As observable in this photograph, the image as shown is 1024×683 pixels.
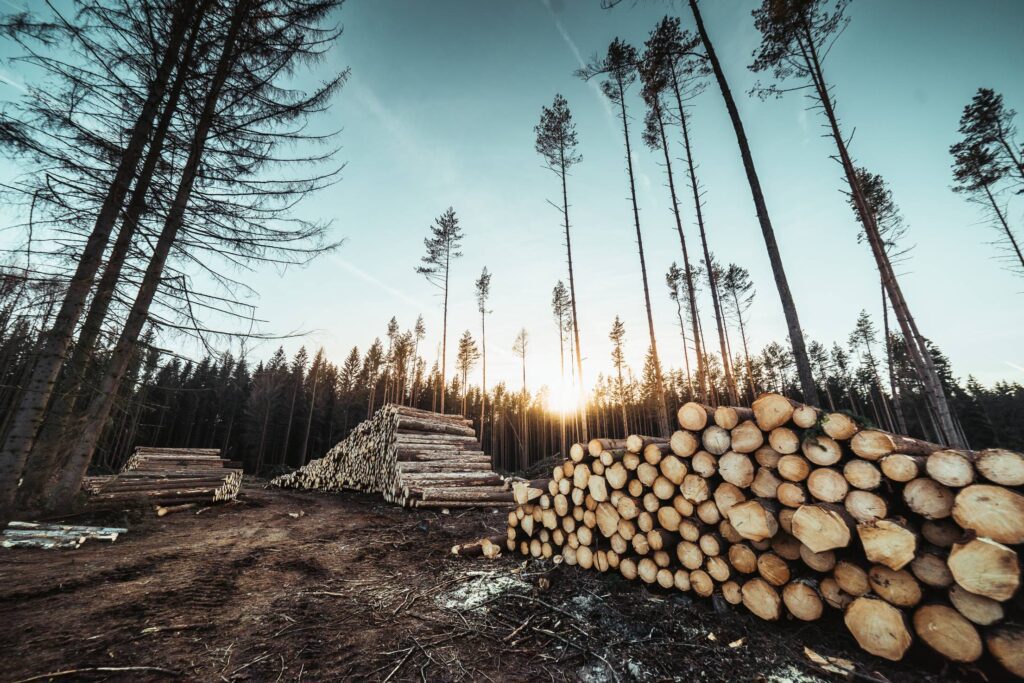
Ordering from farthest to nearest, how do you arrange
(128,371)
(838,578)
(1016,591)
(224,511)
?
1. (224,511)
2. (128,371)
3. (838,578)
4. (1016,591)

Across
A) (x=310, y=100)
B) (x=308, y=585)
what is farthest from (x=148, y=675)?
(x=310, y=100)

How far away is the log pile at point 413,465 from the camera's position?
29.6ft

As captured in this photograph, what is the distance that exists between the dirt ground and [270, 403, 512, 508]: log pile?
13.5ft

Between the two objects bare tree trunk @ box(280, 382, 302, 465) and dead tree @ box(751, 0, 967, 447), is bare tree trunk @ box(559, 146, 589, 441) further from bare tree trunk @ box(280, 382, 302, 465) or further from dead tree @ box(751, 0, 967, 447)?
bare tree trunk @ box(280, 382, 302, 465)

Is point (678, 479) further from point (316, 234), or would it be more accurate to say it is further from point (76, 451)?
point (76, 451)

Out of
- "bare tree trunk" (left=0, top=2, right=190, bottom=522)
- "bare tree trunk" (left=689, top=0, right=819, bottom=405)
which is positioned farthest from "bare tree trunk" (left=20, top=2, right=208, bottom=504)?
"bare tree trunk" (left=689, top=0, right=819, bottom=405)

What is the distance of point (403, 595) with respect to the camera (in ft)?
12.5

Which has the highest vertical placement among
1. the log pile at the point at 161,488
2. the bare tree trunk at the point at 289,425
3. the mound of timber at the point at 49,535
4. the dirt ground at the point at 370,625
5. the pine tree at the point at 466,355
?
the pine tree at the point at 466,355

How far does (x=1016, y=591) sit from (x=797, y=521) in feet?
3.39

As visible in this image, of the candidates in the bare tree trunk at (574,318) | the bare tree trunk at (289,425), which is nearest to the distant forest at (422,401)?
the bare tree trunk at (289,425)

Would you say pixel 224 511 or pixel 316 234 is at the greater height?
pixel 316 234

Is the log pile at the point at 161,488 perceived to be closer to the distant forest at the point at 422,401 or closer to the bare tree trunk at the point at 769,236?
the bare tree trunk at the point at 769,236

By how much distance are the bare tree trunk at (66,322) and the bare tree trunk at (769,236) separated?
1088 centimetres

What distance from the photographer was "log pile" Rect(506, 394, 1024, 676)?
2.23 metres
